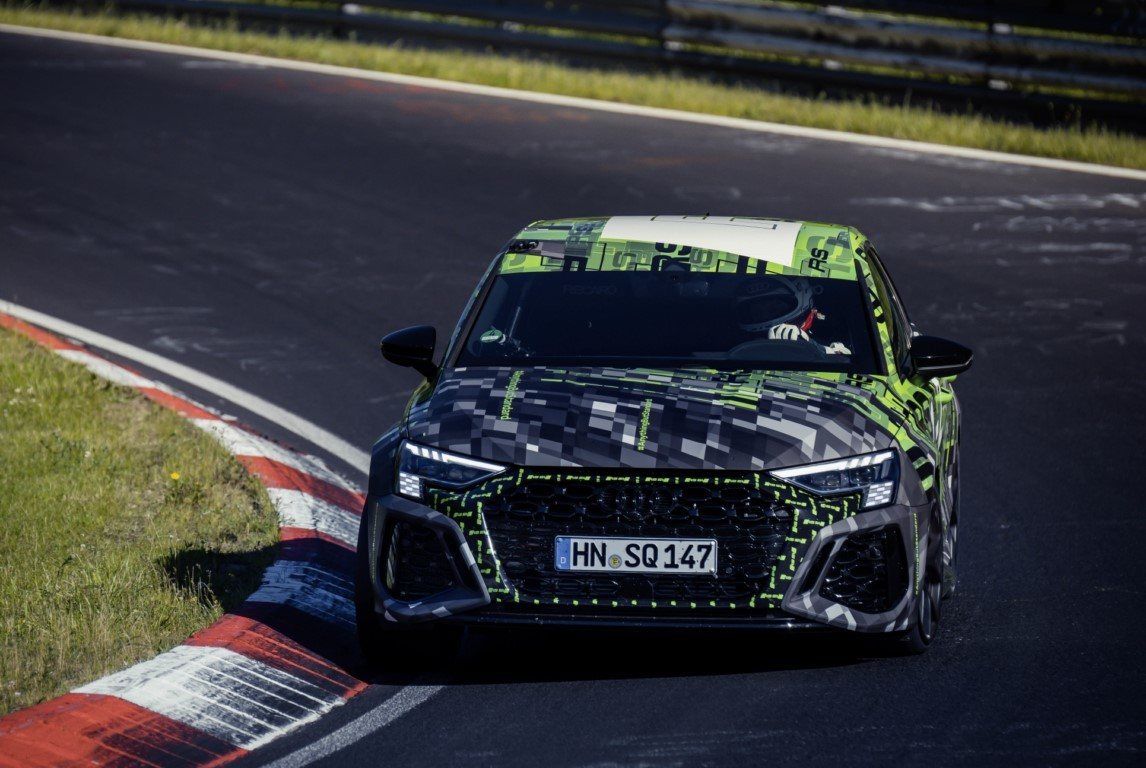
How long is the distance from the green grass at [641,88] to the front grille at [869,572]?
11321 mm

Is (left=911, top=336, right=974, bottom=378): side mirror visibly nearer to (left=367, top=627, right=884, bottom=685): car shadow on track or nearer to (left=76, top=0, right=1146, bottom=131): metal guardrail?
(left=367, top=627, right=884, bottom=685): car shadow on track

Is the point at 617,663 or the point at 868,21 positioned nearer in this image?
the point at 617,663

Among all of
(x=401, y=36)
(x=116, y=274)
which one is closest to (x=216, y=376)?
(x=116, y=274)

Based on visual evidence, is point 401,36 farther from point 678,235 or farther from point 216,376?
point 678,235

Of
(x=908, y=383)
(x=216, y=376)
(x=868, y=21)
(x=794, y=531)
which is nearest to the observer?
(x=794, y=531)

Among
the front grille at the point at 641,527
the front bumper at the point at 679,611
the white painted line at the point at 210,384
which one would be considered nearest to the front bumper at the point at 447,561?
the front bumper at the point at 679,611

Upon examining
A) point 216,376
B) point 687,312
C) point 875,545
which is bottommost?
point 216,376

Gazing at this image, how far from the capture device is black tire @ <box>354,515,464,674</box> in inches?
256

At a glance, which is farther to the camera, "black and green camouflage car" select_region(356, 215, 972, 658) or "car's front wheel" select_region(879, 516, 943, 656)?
"car's front wheel" select_region(879, 516, 943, 656)

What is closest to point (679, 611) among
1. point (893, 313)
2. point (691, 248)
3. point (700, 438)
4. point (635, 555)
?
point (635, 555)

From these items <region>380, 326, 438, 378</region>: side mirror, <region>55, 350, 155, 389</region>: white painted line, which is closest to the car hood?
<region>380, 326, 438, 378</region>: side mirror

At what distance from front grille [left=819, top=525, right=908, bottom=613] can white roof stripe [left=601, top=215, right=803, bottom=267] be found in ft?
5.59

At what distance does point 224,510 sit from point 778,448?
3.24m

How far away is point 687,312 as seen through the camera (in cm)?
751
